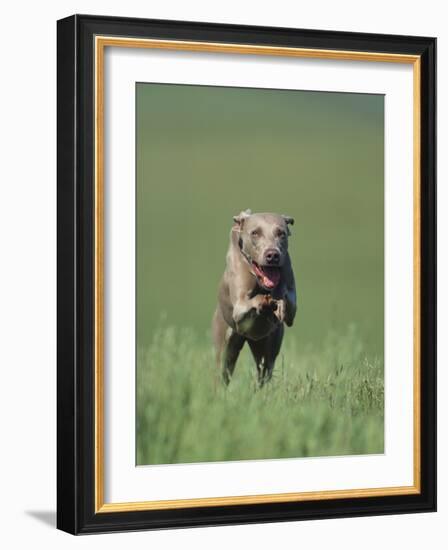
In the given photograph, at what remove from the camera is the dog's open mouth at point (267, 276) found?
22.7ft

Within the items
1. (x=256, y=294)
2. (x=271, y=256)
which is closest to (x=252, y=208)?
(x=271, y=256)

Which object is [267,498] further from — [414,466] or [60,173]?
[60,173]

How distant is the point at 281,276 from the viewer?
695 centimetres

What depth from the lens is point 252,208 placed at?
6898mm

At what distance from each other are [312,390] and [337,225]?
2.50 feet

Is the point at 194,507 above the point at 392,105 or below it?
below

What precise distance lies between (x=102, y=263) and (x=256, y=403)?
3.17 ft

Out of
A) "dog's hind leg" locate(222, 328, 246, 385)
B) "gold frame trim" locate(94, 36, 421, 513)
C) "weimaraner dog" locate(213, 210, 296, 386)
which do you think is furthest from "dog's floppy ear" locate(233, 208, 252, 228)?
"gold frame trim" locate(94, 36, 421, 513)

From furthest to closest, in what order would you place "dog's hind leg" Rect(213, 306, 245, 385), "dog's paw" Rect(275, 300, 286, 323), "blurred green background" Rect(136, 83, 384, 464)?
1. "dog's paw" Rect(275, 300, 286, 323)
2. "dog's hind leg" Rect(213, 306, 245, 385)
3. "blurred green background" Rect(136, 83, 384, 464)

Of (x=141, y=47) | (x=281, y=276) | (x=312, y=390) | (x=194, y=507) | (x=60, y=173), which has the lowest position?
(x=194, y=507)

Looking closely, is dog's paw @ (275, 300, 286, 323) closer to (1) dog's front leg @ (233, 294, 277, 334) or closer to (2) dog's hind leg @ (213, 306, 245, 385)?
(1) dog's front leg @ (233, 294, 277, 334)

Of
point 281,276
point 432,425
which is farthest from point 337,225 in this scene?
point 432,425

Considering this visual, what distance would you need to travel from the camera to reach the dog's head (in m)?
6.88

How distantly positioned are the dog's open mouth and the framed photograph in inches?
0.6
